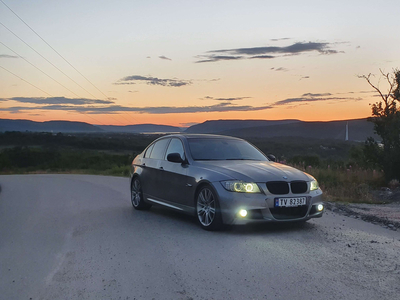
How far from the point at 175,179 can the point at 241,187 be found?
178cm

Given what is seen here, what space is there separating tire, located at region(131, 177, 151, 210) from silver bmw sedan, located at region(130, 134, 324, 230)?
47 cm

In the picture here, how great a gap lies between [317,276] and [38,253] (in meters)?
3.84

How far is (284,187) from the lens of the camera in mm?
7598

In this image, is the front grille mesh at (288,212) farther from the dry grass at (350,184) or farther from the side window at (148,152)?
the dry grass at (350,184)

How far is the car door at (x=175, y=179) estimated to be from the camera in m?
8.56

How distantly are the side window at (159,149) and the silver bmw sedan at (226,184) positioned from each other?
3 cm

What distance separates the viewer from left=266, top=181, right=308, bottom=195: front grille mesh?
7516mm

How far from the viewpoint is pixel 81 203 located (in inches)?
488

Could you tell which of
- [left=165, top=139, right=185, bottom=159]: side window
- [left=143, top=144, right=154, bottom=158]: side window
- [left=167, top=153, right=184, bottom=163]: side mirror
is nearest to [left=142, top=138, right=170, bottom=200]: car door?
[left=143, top=144, right=154, bottom=158]: side window

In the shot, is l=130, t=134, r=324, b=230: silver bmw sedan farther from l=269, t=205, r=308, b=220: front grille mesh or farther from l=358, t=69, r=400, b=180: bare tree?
l=358, t=69, r=400, b=180: bare tree

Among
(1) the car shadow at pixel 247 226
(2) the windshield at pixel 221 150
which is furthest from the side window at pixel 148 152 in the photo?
(2) the windshield at pixel 221 150

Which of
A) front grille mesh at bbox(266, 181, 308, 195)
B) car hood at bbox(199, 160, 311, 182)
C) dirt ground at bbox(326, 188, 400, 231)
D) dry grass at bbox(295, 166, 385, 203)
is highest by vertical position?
car hood at bbox(199, 160, 311, 182)

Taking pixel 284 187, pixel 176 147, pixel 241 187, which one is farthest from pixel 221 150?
pixel 284 187

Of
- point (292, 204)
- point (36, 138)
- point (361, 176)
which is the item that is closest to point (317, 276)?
point (292, 204)
